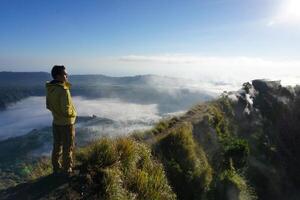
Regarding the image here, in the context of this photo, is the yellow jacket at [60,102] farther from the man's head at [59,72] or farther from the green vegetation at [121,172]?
the green vegetation at [121,172]

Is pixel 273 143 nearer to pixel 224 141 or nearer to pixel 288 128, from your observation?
pixel 288 128

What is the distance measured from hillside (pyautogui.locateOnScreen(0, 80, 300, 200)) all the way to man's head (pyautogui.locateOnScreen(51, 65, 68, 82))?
195cm

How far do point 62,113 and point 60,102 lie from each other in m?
0.26

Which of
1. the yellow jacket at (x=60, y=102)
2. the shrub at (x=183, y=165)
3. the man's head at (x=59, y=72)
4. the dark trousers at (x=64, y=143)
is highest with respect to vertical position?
the man's head at (x=59, y=72)

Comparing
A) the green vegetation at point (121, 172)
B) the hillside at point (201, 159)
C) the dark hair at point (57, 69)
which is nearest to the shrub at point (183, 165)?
the hillside at point (201, 159)

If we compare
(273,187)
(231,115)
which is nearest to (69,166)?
(273,187)

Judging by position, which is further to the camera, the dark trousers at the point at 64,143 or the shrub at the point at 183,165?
the shrub at the point at 183,165

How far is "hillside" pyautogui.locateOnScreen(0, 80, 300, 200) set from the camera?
953 cm

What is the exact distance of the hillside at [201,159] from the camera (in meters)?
9.53

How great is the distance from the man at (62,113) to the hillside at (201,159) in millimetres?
487

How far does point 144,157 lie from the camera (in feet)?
38.4

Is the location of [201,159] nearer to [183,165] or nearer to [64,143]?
[183,165]

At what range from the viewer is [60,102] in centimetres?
963

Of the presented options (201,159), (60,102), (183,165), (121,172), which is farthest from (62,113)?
(201,159)
